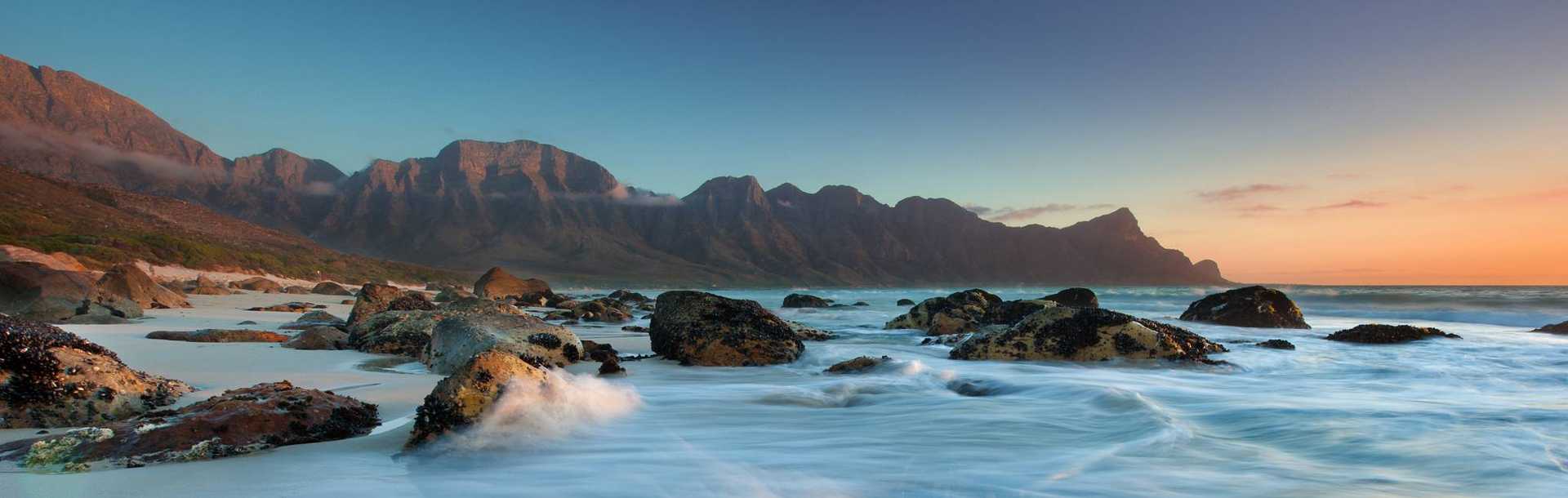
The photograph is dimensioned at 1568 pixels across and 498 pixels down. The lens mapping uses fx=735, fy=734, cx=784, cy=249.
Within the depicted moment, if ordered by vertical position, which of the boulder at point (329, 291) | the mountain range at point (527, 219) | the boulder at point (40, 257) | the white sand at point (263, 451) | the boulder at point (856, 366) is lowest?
the boulder at point (856, 366)

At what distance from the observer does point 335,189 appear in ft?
584

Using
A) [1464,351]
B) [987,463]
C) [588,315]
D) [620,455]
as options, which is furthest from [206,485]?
[588,315]

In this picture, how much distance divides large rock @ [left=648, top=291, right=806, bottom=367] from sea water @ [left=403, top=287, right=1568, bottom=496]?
0.39 meters

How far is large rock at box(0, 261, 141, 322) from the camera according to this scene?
9.91m

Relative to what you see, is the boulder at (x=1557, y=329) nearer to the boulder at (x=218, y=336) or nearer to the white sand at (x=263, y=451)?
the white sand at (x=263, y=451)

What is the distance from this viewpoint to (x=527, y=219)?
161 meters

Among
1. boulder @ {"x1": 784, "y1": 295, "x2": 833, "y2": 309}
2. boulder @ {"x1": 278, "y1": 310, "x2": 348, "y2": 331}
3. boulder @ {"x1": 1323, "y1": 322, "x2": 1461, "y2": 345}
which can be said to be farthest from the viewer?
boulder @ {"x1": 784, "y1": 295, "x2": 833, "y2": 309}

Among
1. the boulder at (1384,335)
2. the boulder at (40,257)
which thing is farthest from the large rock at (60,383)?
the boulder at (40,257)

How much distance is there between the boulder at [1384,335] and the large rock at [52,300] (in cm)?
1843

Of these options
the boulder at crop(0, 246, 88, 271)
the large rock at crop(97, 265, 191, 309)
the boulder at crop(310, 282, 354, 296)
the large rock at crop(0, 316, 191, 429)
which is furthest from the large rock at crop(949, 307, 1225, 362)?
the boulder at crop(310, 282, 354, 296)

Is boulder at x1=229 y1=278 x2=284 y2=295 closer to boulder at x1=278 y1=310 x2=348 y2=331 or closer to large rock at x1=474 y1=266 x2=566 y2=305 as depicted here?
large rock at x1=474 y1=266 x2=566 y2=305

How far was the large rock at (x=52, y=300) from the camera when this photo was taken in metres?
9.91

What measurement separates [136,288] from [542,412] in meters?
15.2

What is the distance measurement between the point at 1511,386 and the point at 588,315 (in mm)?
16398
